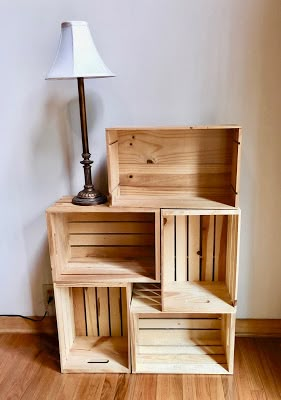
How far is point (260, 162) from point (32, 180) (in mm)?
1023

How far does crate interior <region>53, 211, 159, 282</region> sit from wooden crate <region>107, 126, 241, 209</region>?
5.2 inches

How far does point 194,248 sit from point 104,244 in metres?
0.41

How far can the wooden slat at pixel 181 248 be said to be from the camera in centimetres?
168

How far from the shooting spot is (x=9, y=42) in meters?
1.55

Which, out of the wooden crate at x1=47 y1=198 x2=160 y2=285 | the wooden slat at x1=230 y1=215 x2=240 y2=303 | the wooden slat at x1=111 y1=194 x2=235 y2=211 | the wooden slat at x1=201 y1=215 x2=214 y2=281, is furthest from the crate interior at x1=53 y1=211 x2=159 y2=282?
the wooden slat at x1=230 y1=215 x2=240 y2=303

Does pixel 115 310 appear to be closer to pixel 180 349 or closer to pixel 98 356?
pixel 98 356

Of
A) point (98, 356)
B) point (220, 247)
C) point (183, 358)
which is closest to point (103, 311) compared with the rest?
point (98, 356)

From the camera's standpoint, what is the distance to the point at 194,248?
1.71 meters

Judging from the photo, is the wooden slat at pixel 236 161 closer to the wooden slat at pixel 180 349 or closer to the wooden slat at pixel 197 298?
the wooden slat at pixel 197 298

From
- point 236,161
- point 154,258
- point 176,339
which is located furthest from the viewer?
point 176,339

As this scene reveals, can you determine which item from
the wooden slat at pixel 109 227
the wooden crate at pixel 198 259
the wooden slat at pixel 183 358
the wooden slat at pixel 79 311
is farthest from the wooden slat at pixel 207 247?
the wooden slat at pixel 79 311

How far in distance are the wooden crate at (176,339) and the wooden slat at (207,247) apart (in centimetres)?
21

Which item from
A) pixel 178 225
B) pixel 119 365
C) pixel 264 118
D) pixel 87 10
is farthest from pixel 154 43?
pixel 119 365

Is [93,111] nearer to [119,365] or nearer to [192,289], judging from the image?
[192,289]
